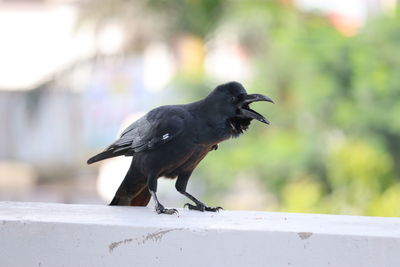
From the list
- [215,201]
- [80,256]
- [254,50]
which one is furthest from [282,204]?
[80,256]

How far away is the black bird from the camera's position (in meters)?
3.93

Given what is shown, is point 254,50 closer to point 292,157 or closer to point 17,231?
point 292,157

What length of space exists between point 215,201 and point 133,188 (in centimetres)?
1020

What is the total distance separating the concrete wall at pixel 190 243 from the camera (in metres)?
2.99

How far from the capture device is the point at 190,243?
3062 millimetres

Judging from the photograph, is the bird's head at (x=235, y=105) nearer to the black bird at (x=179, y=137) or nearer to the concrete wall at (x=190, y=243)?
the black bird at (x=179, y=137)

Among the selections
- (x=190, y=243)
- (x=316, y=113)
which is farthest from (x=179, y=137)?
(x=316, y=113)

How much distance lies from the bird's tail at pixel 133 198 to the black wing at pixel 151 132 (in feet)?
0.66

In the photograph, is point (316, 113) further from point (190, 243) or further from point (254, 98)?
point (190, 243)

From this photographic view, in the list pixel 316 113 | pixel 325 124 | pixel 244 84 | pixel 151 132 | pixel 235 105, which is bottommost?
pixel 151 132

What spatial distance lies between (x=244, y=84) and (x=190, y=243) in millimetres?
13091

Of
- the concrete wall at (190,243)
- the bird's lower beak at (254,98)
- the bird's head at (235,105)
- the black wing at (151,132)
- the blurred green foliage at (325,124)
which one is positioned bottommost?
the concrete wall at (190,243)

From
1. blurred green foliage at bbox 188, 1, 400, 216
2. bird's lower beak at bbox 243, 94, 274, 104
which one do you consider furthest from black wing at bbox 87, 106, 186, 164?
blurred green foliage at bbox 188, 1, 400, 216

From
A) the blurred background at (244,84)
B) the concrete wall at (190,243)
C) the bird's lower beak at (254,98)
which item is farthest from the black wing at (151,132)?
the blurred background at (244,84)
